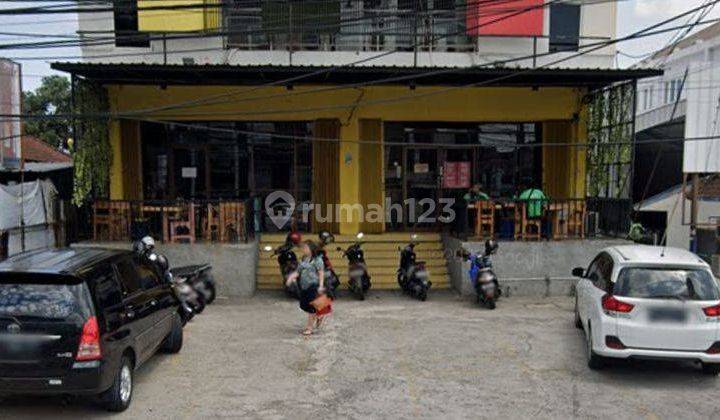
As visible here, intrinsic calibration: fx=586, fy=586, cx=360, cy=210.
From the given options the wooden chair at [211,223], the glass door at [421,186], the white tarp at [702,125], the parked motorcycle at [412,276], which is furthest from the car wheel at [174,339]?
the white tarp at [702,125]

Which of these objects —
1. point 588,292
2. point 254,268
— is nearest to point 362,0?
point 254,268

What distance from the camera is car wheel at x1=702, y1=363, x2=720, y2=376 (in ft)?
23.9

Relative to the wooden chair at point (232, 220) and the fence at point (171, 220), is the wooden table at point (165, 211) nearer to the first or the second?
the fence at point (171, 220)

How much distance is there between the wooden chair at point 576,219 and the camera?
13.3m

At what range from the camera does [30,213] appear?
13.0 meters

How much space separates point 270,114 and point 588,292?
359 inches

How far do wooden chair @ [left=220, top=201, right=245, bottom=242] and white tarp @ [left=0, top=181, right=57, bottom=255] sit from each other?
4205 millimetres

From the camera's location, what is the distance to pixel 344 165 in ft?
48.8

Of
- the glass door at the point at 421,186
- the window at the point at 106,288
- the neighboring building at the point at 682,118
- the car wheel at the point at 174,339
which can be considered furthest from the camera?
the neighboring building at the point at 682,118

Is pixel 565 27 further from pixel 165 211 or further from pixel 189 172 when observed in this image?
pixel 165 211

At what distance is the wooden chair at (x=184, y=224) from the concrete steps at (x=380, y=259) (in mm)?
1808

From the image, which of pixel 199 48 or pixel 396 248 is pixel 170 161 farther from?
pixel 396 248

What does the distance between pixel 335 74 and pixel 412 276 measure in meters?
4.80

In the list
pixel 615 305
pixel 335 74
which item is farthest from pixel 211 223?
pixel 615 305
